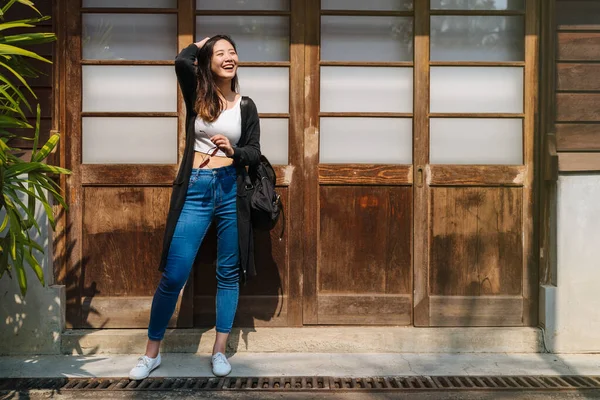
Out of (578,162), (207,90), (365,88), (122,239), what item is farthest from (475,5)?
(122,239)

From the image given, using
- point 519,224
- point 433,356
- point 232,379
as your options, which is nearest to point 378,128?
point 519,224

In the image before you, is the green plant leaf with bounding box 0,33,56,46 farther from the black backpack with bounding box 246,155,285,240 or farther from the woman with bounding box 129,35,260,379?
the black backpack with bounding box 246,155,285,240

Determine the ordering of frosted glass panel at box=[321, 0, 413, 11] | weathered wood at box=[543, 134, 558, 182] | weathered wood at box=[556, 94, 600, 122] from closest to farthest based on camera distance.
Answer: weathered wood at box=[543, 134, 558, 182]
weathered wood at box=[556, 94, 600, 122]
frosted glass panel at box=[321, 0, 413, 11]

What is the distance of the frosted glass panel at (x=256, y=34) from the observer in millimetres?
4387

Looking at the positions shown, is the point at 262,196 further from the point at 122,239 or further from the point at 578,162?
the point at 578,162

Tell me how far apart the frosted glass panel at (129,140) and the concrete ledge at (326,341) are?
1.13 metres

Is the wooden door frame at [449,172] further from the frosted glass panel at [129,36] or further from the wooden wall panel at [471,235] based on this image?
the frosted glass panel at [129,36]

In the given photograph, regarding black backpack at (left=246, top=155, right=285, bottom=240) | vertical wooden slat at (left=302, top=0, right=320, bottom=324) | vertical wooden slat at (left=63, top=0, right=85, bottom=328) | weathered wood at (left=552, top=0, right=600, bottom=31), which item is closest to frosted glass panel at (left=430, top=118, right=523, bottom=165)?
weathered wood at (left=552, top=0, right=600, bottom=31)

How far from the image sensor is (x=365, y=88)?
4.43m

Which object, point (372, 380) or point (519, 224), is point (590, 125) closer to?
point (519, 224)

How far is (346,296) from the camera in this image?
14.4 ft

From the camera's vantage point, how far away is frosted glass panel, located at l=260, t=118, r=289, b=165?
4395 mm

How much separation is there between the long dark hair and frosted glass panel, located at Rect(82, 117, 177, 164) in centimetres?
68

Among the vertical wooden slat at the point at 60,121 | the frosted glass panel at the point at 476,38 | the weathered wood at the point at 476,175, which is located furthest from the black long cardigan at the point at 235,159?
the frosted glass panel at the point at 476,38
